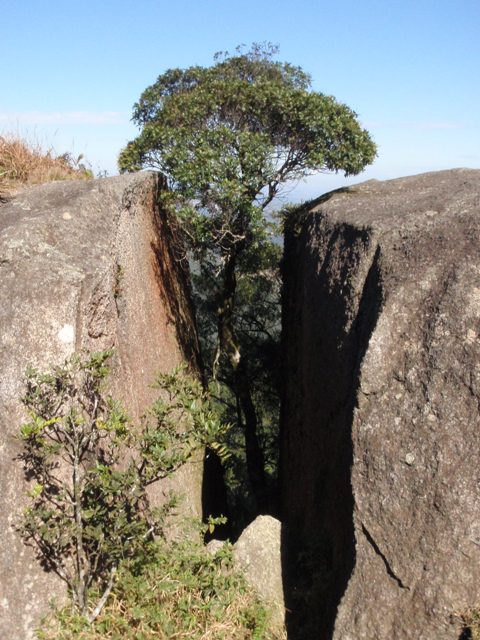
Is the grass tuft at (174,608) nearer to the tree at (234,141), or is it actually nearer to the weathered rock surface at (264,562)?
the weathered rock surface at (264,562)

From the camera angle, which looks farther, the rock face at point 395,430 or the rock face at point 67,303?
the rock face at point 67,303

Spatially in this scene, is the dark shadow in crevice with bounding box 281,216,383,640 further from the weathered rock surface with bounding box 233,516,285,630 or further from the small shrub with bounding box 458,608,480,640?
the small shrub with bounding box 458,608,480,640

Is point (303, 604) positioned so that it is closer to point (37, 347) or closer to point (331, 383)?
point (331, 383)

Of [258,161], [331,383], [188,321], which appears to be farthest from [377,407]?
[188,321]

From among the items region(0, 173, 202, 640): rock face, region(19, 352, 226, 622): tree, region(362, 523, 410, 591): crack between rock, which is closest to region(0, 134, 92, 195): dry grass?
region(0, 173, 202, 640): rock face

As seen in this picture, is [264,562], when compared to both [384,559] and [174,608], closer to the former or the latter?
[174,608]

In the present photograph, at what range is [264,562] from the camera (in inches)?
256

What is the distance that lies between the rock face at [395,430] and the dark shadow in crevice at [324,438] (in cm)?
2

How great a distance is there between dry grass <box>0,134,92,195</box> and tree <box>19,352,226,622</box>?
2947mm

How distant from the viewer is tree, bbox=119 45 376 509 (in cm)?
899

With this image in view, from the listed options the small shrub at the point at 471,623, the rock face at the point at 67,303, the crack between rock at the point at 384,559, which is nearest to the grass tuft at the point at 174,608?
the rock face at the point at 67,303

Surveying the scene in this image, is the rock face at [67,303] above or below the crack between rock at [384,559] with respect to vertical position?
above

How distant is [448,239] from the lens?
5.95 metres

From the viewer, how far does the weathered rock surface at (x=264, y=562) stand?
617cm
